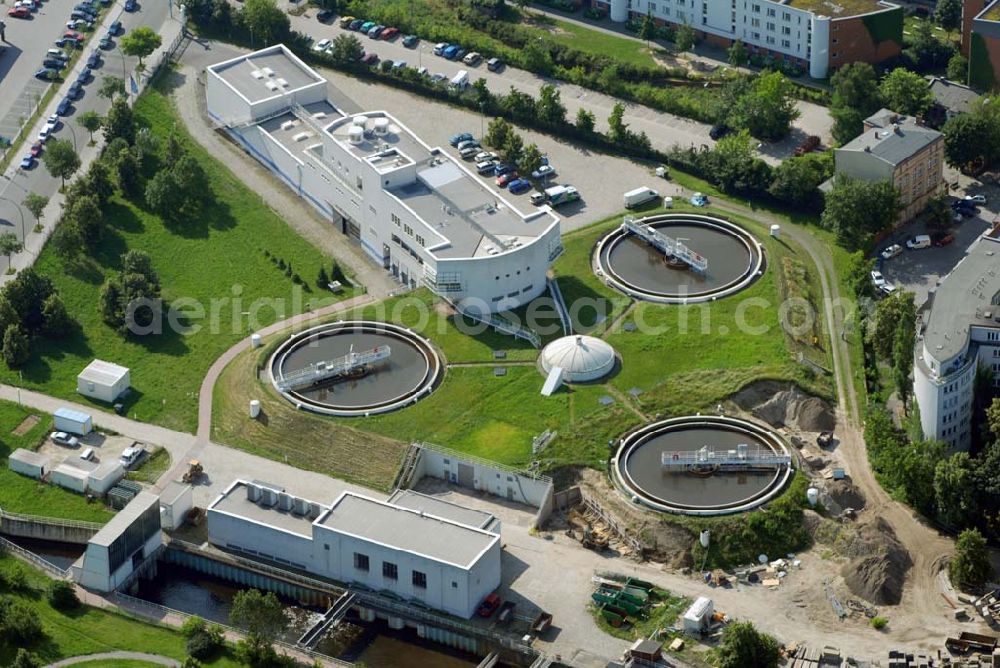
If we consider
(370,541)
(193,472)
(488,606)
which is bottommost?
(488,606)

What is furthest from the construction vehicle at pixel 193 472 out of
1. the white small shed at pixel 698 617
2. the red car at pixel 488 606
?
the white small shed at pixel 698 617

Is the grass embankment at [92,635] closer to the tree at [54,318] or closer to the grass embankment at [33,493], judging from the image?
the grass embankment at [33,493]

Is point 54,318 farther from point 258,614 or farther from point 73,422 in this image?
point 258,614

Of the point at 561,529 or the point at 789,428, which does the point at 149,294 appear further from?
the point at 789,428

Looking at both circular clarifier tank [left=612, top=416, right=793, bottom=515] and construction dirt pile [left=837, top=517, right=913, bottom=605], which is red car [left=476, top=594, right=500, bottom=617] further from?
construction dirt pile [left=837, top=517, right=913, bottom=605]

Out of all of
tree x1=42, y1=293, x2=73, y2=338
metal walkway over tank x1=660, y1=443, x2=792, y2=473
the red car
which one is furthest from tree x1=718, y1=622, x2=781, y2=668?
tree x1=42, y1=293, x2=73, y2=338

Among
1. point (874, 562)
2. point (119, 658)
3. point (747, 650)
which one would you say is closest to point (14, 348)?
point (119, 658)
